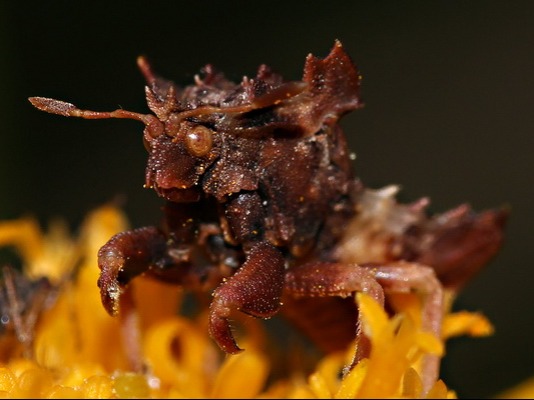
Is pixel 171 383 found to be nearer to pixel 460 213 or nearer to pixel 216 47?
pixel 460 213

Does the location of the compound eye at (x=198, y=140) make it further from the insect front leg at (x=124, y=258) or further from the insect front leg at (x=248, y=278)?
the insect front leg at (x=124, y=258)

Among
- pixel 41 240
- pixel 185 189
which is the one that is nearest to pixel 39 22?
pixel 41 240

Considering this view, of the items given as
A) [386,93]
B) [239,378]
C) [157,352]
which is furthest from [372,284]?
[386,93]

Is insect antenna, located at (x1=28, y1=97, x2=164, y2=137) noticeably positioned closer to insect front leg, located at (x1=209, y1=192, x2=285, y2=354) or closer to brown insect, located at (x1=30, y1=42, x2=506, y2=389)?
brown insect, located at (x1=30, y1=42, x2=506, y2=389)

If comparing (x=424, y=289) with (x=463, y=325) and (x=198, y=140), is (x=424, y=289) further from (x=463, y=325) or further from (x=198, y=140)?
(x=198, y=140)

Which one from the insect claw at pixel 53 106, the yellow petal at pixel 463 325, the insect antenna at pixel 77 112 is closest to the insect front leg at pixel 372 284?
the yellow petal at pixel 463 325

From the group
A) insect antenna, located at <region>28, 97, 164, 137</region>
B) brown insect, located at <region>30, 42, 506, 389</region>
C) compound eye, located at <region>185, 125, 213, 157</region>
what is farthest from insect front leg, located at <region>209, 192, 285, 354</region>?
insect antenna, located at <region>28, 97, 164, 137</region>
